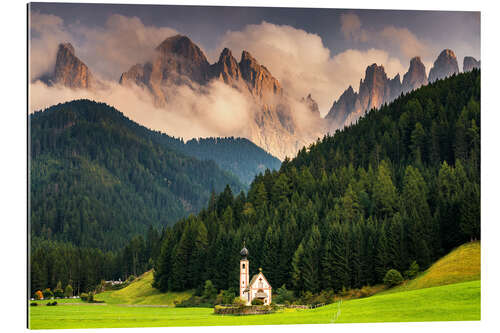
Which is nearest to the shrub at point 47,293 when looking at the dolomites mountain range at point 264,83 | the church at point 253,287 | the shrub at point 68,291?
the shrub at point 68,291

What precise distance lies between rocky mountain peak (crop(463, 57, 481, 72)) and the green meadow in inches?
313

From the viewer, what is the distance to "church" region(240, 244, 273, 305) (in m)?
31.2

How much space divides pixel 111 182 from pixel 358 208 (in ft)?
254

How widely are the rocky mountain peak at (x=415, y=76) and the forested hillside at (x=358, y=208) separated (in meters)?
1.57

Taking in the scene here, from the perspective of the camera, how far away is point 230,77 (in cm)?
3522

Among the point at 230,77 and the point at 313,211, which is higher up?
the point at 230,77

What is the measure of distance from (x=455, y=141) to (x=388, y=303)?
42.6ft

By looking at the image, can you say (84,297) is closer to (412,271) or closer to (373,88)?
(412,271)

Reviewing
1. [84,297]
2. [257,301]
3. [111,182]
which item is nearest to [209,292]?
[257,301]

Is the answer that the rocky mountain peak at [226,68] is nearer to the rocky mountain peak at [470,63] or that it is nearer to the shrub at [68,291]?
the rocky mountain peak at [470,63]

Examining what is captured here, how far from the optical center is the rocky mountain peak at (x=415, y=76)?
3336cm
